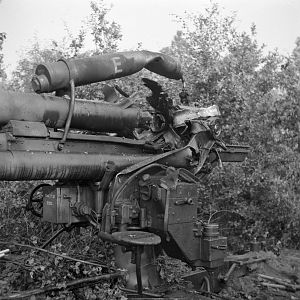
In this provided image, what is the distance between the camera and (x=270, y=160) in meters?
8.25

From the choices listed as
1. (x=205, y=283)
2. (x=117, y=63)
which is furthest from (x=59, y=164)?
(x=205, y=283)

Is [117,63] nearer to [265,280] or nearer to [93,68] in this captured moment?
[93,68]

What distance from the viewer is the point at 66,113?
4047 mm

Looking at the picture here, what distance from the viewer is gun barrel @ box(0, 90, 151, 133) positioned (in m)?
3.73

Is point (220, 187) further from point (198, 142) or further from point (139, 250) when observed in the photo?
point (139, 250)

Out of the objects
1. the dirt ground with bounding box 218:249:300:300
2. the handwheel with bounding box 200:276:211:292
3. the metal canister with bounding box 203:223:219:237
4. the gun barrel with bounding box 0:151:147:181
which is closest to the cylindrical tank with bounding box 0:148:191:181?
the gun barrel with bounding box 0:151:147:181

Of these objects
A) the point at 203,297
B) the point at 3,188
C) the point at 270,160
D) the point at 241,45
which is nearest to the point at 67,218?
the point at 203,297

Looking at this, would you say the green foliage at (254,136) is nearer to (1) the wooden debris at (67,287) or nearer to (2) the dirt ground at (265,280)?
(2) the dirt ground at (265,280)

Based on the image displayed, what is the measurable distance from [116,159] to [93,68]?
35.9 inches

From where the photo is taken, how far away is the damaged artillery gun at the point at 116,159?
12.3 feet

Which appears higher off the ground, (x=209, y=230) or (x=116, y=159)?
(x=116, y=159)

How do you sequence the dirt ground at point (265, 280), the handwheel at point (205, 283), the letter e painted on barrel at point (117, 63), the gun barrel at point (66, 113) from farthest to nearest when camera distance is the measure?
the dirt ground at point (265, 280), the handwheel at point (205, 283), the letter e painted on barrel at point (117, 63), the gun barrel at point (66, 113)

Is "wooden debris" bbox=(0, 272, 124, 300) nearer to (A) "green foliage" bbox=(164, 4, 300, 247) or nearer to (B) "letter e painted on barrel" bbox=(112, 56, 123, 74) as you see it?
(B) "letter e painted on barrel" bbox=(112, 56, 123, 74)

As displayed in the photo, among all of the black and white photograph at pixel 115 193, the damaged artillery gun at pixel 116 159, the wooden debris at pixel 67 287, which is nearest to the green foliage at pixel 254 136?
the black and white photograph at pixel 115 193
